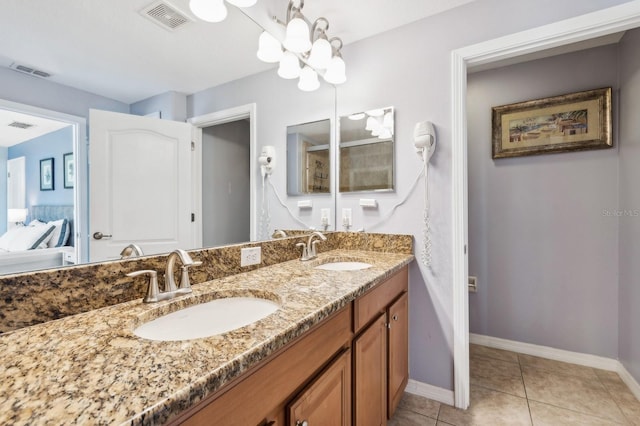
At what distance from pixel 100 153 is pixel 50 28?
332 millimetres

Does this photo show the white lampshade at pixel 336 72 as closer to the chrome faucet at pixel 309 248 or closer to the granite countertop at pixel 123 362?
the chrome faucet at pixel 309 248

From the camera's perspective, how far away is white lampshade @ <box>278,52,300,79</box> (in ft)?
5.48

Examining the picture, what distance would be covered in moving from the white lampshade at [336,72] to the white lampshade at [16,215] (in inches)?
68.3

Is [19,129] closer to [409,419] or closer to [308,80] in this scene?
[308,80]

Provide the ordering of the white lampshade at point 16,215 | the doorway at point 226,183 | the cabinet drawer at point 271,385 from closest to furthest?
the cabinet drawer at point 271,385 → the white lampshade at point 16,215 → the doorway at point 226,183

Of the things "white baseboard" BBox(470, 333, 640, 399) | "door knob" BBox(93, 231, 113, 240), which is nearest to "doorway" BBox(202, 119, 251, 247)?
"door knob" BBox(93, 231, 113, 240)

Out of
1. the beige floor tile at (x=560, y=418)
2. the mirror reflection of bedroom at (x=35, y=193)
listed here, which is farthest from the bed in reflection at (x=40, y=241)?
the beige floor tile at (x=560, y=418)

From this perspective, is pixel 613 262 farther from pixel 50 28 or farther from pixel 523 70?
pixel 50 28

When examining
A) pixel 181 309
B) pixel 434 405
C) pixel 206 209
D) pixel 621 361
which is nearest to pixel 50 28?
pixel 206 209

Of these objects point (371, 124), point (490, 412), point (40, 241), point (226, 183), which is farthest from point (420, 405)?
point (40, 241)

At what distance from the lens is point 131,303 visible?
0.90 meters

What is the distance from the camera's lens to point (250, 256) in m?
1.38

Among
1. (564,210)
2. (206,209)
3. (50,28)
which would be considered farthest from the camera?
(564,210)

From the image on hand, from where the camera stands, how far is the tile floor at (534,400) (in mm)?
1613
